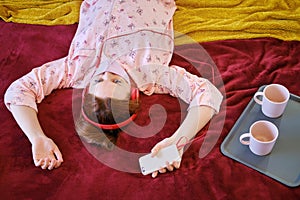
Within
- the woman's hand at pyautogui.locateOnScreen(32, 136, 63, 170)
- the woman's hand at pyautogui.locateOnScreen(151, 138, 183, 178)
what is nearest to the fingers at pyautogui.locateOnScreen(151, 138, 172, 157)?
the woman's hand at pyautogui.locateOnScreen(151, 138, 183, 178)

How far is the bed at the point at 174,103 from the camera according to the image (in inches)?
50.1

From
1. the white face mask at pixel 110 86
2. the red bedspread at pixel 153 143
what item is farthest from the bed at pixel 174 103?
the white face mask at pixel 110 86

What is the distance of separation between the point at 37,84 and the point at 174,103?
489mm

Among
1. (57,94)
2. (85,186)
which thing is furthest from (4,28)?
(85,186)

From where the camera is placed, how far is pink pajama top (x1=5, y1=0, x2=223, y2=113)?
148 cm

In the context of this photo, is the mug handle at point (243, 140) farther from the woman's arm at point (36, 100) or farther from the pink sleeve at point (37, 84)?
the pink sleeve at point (37, 84)

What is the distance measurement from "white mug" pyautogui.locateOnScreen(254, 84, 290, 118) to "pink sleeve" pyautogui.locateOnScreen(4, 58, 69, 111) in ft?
2.30

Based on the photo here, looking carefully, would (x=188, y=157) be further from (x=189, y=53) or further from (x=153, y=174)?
(x=189, y=53)

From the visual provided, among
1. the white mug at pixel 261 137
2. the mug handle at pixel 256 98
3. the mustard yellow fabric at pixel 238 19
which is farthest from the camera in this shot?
the mustard yellow fabric at pixel 238 19

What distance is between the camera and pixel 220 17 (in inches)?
70.2

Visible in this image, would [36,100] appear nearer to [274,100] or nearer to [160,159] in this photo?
[160,159]

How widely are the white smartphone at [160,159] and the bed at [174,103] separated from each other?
0.09ft

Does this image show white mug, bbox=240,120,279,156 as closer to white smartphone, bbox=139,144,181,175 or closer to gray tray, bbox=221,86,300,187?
gray tray, bbox=221,86,300,187

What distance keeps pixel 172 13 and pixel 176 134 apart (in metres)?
0.60
